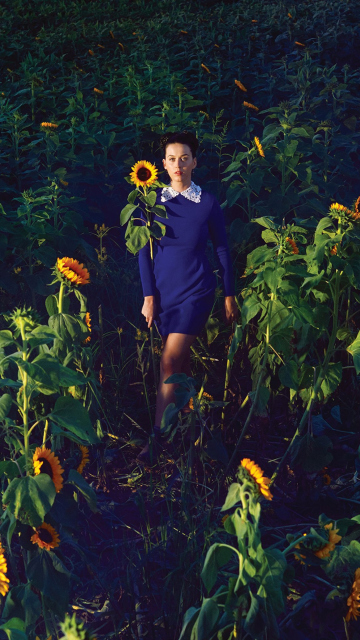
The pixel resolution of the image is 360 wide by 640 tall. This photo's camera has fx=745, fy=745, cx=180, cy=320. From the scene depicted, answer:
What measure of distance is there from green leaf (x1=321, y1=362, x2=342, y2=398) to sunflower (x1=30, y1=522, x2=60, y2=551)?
1359 millimetres

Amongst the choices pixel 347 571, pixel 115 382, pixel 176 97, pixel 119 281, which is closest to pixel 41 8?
pixel 176 97

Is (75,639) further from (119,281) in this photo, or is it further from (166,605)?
(119,281)

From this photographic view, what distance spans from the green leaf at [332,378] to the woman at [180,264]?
2.13 ft

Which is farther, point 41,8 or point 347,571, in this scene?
point 41,8

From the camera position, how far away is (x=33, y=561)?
83.4 inches

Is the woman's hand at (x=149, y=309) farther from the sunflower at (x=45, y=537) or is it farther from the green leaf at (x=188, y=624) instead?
the green leaf at (x=188, y=624)

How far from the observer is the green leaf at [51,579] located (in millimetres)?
2051

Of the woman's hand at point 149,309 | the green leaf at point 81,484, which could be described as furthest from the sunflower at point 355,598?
the woman's hand at point 149,309

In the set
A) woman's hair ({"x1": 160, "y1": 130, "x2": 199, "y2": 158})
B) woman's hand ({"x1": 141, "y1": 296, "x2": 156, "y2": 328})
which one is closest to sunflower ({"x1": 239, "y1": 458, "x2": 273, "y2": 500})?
woman's hand ({"x1": 141, "y1": 296, "x2": 156, "y2": 328})

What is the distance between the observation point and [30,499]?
1.95 meters

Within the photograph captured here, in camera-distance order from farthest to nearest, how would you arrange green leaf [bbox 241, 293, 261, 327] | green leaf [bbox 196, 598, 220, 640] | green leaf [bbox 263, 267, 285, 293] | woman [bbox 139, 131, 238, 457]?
woman [bbox 139, 131, 238, 457] < green leaf [bbox 241, 293, 261, 327] < green leaf [bbox 263, 267, 285, 293] < green leaf [bbox 196, 598, 220, 640]

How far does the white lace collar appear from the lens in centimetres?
336

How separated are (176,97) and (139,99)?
1.69 feet

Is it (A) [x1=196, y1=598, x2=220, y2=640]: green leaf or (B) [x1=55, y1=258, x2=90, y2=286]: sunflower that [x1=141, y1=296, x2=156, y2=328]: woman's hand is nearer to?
(B) [x1=55, y1=258, x2=90, y2=286]: sunflower
